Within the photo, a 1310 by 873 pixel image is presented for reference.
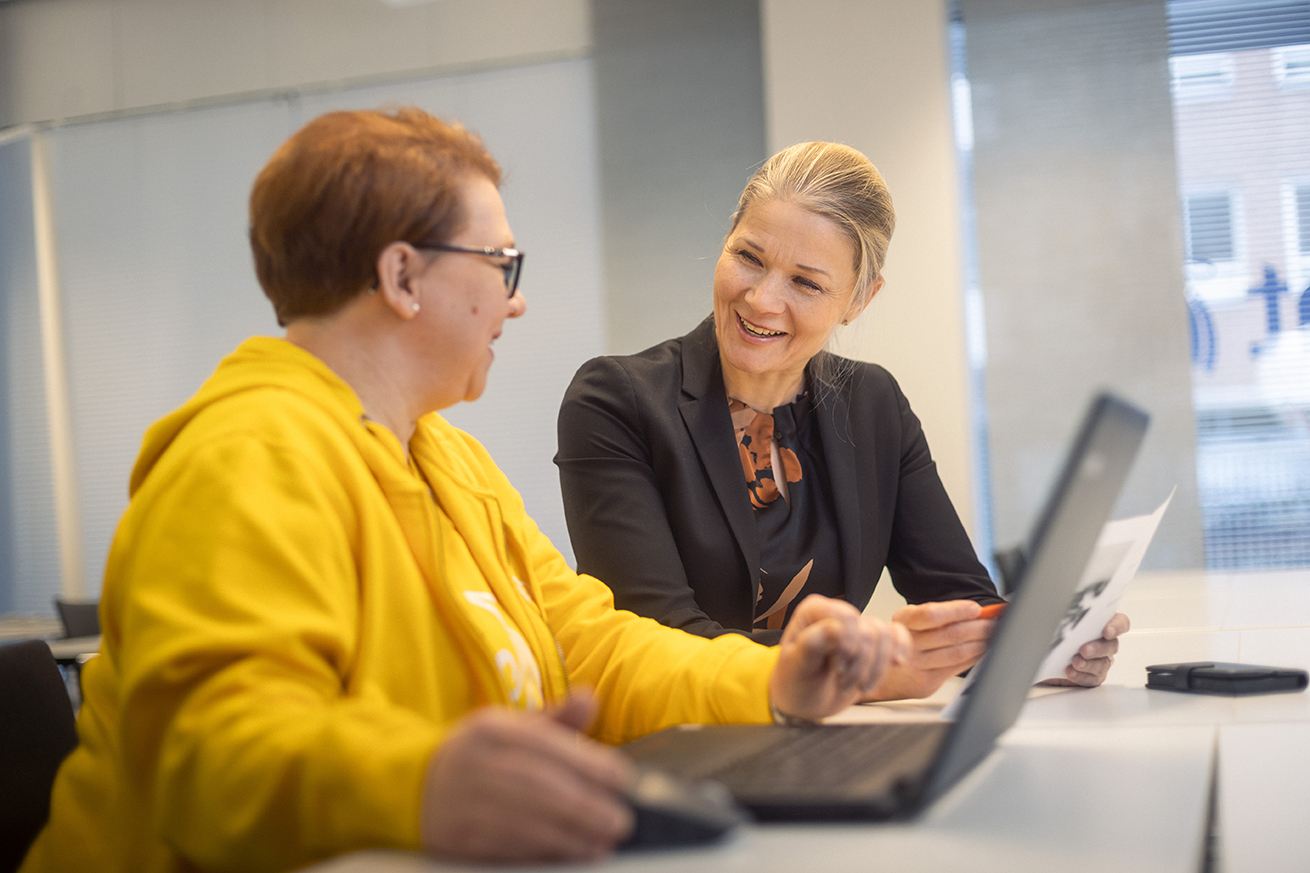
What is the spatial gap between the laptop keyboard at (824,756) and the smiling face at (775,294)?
93 centimetres

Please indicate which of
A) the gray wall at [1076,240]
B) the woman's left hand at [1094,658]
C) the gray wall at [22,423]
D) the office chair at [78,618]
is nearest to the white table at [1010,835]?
the woman's left hand at [1094,658]

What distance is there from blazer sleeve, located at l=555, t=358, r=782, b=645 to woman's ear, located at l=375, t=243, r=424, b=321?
63 cm

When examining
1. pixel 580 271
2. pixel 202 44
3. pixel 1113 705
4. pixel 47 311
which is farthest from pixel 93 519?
pixel 1113 705

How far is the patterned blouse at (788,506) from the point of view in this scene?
1.79 metres

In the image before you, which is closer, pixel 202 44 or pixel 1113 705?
pixel 1113 705

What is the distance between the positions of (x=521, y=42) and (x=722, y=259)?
3.25 meters

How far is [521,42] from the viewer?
4789 millimetres

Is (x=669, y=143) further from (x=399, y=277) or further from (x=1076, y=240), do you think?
(x=399, y=277)

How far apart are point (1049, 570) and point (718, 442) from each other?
105cm

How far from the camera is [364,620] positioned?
3.01ft

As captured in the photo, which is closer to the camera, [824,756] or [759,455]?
[824,756]

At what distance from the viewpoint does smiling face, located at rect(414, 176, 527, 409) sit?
3.55 ft

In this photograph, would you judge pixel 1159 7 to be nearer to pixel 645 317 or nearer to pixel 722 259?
pixel 645 317

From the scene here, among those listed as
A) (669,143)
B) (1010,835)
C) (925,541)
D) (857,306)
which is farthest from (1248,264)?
(1010,835)
